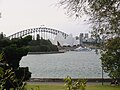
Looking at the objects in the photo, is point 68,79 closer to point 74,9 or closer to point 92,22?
point 74,9

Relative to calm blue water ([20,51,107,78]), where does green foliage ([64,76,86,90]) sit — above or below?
above

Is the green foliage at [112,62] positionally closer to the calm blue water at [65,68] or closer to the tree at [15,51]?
the calm blue water at [65,68]

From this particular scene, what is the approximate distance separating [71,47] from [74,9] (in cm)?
13766

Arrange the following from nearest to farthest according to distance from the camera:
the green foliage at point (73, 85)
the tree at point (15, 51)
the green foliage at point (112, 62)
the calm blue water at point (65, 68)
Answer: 1. the green foliage at point (73, 85)
2. the tree at point (15, 51)
3. the green foliage at point (112, 62)
4. the calm blue water at point (65, 68)

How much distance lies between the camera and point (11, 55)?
49.0 ft

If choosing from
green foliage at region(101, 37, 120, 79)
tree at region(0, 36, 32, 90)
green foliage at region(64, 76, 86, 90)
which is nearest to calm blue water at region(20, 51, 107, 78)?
green foliage at region(101, 37, 120, 79)

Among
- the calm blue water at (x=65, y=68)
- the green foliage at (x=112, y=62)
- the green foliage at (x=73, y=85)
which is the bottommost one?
the calm blue water at (x=65, y=68)

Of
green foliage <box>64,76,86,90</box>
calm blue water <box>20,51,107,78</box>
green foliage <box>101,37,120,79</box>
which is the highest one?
green foliage <box>64,76,86,90</box>

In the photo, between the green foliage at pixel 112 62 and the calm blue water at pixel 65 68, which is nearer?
the green foliage at pixel 112 62

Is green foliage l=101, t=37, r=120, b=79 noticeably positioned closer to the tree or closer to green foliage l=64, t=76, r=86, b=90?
the tree

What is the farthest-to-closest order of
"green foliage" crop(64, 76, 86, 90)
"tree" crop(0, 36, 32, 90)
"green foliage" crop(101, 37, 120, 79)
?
"green foliage" crop(101, 37, 120, 79), "tree" crop(0, 36, 32, 90), "green foliage" crop(64, 76, 86, 90)

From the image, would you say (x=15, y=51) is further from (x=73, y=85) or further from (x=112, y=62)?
(x=112, y=62)

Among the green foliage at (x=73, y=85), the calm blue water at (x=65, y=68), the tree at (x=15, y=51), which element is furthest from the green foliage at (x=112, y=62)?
the green foliage at (x=73, y=85)

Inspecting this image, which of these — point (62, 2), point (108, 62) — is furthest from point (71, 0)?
point (108, 62)
